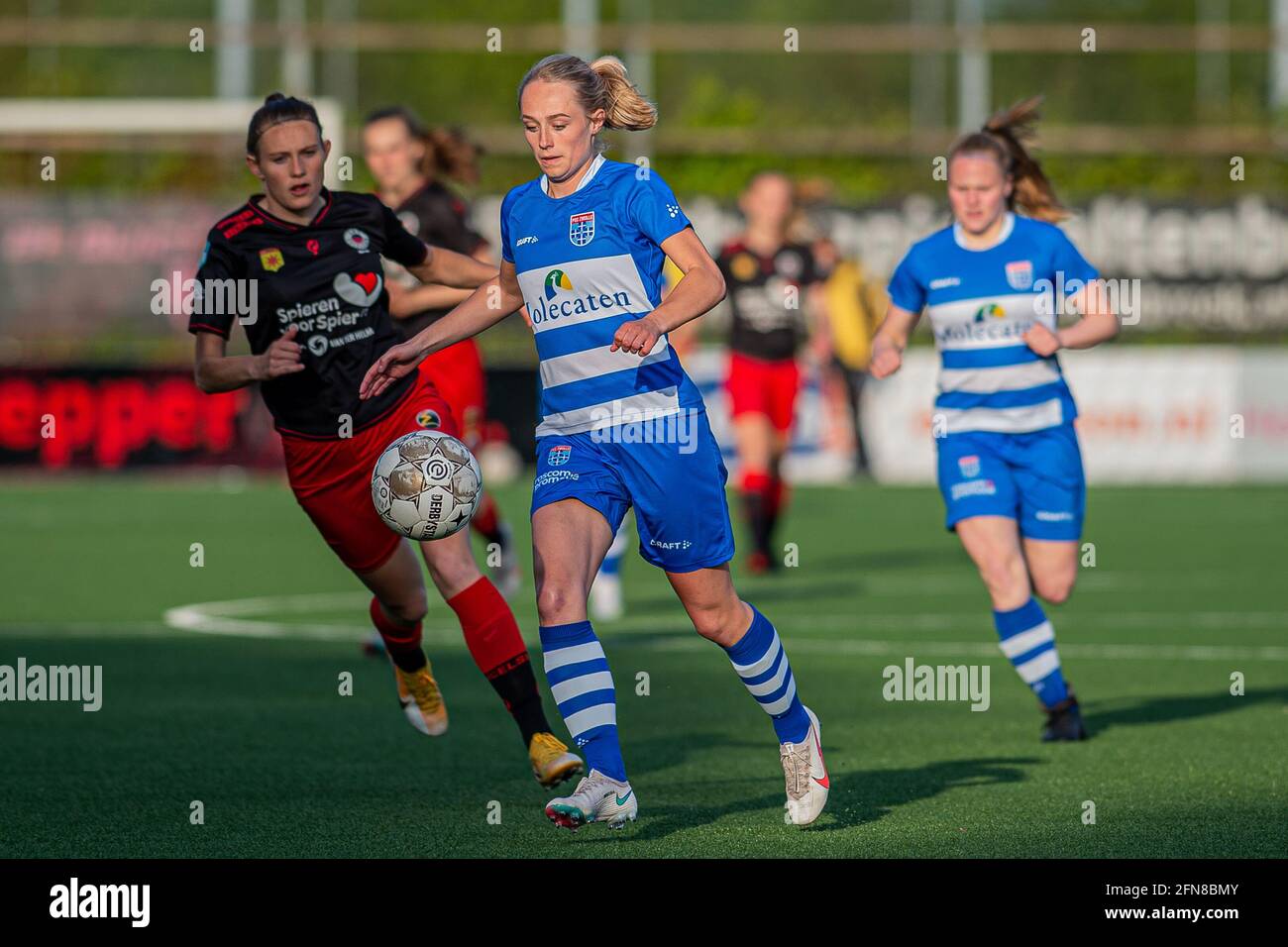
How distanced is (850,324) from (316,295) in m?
17.8

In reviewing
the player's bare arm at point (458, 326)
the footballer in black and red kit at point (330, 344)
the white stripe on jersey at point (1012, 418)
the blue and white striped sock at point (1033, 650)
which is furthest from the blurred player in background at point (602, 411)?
the white stripe on jersey at point (1012, 418)

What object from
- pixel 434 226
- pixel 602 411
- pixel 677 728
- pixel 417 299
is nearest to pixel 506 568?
pixel 434 226

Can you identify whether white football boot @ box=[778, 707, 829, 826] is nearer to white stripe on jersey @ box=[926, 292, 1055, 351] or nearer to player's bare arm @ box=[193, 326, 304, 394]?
player's bare arm @ box=[193, 326, 304, 394]

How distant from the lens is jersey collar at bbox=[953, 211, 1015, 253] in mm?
8469

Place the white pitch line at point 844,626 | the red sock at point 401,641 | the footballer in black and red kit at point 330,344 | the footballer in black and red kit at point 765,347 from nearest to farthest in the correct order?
the footballer in black and red kit at point 330,344 → the red sock at point 401,641 → the white pitch line at point 844,626 → the footballer in black and red kit at point 765,347

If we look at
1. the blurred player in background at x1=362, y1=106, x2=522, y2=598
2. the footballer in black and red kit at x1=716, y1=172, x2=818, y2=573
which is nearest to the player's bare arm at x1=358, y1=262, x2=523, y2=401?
the blurred player in background at x1=362, y1=106, x2=522, y2=598

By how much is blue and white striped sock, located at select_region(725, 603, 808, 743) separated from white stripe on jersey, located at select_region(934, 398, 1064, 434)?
87.8 inches

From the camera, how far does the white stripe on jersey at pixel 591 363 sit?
614cm

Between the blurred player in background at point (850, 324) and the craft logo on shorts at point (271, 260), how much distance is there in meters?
15.8

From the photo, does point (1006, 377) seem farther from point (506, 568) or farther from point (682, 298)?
point (506, 568)

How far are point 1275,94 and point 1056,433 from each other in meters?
22.7

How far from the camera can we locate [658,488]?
6.10m

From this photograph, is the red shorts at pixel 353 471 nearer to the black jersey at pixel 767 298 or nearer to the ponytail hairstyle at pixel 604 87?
the ponytail hairstyle at pixel 604 87

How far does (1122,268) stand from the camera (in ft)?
84.7
